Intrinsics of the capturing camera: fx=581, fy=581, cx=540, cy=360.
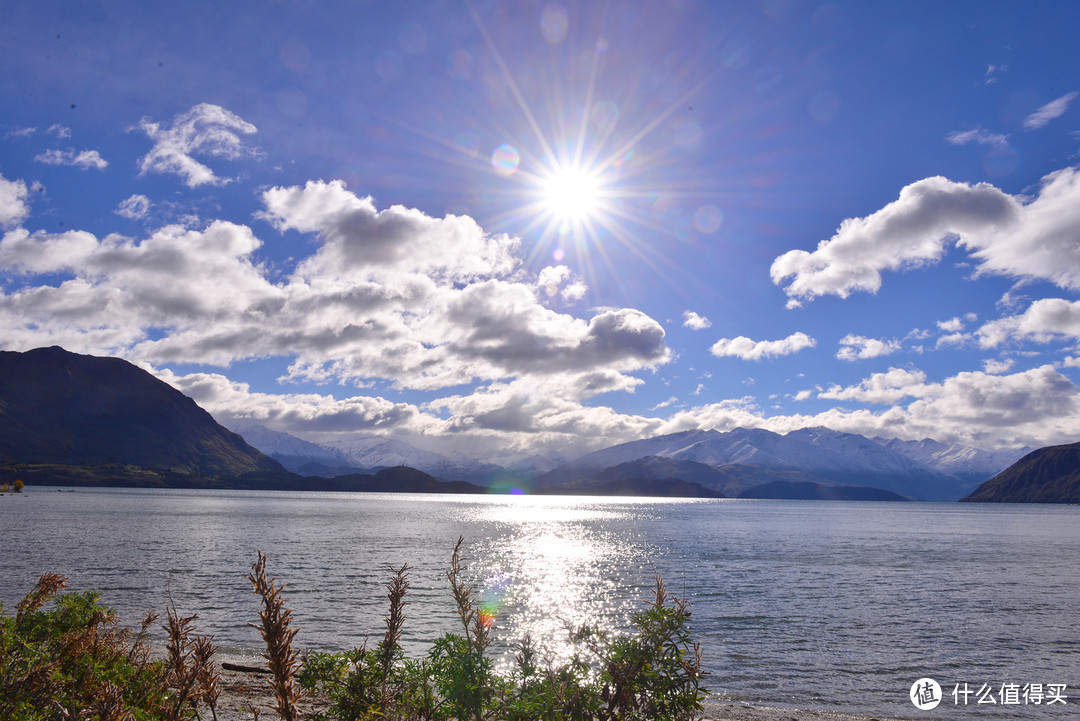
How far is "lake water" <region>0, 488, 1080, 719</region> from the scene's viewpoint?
104 feet

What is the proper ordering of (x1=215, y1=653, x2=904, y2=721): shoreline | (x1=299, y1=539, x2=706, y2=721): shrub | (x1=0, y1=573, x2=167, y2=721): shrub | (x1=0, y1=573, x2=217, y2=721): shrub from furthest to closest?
(x1=215, y1=653, x2=904, y2=721): shoreline → (x1=299, y1=539, x2=706, y2=721): shrub → (x1=0, y1=573, x2=167, y2=721): shrub → (x1=0, y1=573, x2=217, y2=721): shrub

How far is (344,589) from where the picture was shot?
51.6m

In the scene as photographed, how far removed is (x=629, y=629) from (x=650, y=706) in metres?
34.1

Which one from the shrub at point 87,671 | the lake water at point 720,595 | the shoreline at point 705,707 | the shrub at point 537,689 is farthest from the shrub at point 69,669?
the shoreline at point 705,707

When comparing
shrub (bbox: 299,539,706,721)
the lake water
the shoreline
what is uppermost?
shrub (bbox: 299,539,706,721)

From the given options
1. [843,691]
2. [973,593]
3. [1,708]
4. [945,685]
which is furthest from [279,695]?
[973,593]

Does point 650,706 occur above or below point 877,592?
above

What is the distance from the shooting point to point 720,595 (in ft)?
176

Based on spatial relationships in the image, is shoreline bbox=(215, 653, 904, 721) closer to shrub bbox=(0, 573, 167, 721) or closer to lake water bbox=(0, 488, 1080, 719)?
lake water bbox=(0, 488, 1080, 719)

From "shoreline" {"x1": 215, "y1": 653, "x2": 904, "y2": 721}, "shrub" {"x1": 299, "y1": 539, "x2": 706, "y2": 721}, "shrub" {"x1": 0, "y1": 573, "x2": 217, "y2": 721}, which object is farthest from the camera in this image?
"shoreline" {"x1": 215, "y1": 653, "x2": 904, "y2": 721}

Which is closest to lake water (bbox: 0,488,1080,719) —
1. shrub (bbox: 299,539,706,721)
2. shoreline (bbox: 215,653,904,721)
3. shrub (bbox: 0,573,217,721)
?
shrub (bbox: 299,539,706,721)

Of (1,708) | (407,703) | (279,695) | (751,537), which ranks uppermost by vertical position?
(279,695)

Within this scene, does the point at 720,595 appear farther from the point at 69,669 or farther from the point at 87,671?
the point at 69,669

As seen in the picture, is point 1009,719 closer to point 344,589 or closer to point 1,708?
point 1,708
